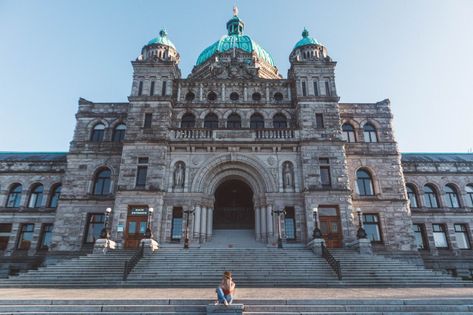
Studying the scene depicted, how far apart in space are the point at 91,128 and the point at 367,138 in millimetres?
24033

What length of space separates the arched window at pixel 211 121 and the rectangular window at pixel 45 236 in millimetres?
15921

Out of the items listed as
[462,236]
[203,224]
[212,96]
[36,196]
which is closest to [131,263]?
[203,224]

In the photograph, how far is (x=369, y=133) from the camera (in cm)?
2566

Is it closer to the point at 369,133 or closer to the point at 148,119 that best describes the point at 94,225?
the point at 148,119

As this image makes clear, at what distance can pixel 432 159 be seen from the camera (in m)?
28.8

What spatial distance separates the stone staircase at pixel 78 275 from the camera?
14.0 metres

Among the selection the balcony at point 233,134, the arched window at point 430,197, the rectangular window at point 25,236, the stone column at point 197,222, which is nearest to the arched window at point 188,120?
the balcony at point 233,134

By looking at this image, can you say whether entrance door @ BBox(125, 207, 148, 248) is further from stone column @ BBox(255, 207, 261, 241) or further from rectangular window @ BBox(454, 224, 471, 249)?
rectangular window @ BBox(454, 224, 471, 249)

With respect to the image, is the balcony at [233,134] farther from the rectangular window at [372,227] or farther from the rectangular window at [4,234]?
the rectangular window at [4,234]

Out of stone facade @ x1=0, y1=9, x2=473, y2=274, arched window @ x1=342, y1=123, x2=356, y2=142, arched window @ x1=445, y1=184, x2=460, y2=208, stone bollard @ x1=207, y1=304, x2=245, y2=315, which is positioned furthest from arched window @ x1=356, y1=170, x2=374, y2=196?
stone bollard @ x1=207, y1=304, x2=245, y2=315

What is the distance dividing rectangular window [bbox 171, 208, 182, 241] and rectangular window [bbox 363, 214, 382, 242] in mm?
14012

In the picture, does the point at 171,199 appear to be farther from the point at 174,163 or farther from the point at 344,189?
the point at 344,189

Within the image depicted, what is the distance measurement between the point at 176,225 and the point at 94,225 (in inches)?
270

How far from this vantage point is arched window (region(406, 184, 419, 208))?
26031 millimetres
